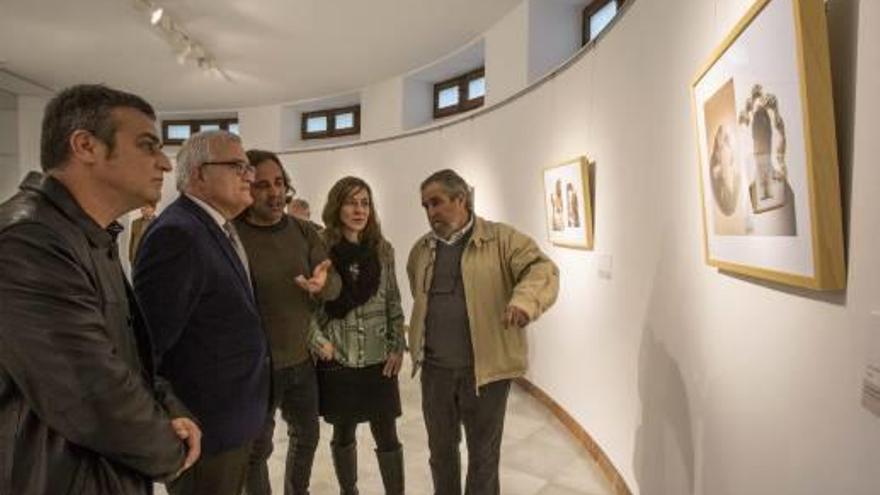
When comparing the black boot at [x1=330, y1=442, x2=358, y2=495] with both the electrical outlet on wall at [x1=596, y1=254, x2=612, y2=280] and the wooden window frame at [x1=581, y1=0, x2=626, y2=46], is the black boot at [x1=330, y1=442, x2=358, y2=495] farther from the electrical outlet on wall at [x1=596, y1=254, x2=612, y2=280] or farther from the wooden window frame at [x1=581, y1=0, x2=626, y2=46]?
the wooden window frame at [x1=581, y1=0, x2=626, y2=46]

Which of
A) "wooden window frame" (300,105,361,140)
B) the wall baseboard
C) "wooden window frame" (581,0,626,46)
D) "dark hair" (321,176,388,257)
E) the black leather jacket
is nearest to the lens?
the black leather jacket

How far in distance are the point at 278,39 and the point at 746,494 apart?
6.03m

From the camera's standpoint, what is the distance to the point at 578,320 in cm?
383

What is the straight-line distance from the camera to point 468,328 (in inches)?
92.8

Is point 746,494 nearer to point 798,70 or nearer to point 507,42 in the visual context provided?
point 798,70

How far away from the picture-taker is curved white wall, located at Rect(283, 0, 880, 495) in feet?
3.46

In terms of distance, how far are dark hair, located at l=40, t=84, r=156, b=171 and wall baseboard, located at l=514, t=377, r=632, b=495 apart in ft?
9.24

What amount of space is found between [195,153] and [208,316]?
533mm

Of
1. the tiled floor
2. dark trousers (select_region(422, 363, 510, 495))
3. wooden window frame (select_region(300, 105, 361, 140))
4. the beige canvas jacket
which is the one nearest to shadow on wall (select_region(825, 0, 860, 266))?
the beige canvas jacket

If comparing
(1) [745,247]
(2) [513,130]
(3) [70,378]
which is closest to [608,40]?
(2) [513,130]

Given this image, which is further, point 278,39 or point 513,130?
point 278,39

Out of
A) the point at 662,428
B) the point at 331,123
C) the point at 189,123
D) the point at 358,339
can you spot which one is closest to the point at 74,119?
the point at 358,339

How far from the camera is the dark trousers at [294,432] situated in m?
2.21

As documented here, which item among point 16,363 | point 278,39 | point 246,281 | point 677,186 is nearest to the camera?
point 16,363
